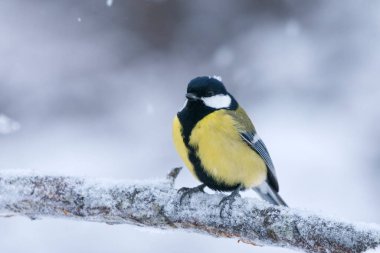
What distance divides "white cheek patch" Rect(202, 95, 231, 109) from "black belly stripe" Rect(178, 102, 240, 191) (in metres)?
Answer: 0.03

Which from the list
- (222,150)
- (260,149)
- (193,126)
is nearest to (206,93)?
(193,126)

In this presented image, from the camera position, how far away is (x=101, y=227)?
207 inches

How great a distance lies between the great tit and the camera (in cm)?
307

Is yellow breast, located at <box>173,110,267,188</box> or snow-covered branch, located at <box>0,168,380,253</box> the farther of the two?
yellow breast, located at <box>173,110,267,188</box>

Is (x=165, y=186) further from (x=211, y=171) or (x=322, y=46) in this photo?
(x=322, y=46)

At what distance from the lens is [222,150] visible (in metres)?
3.08

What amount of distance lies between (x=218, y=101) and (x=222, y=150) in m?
0.29

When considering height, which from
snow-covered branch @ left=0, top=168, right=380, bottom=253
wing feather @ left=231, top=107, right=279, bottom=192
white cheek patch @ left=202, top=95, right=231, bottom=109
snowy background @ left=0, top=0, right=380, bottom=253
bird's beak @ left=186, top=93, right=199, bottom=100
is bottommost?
snow-covered branch @ left=0, top=168, right=380, bottom=253

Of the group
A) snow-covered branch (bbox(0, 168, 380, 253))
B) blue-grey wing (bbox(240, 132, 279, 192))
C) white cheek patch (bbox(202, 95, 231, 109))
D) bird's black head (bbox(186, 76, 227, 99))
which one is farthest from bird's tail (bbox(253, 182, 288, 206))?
snow-covered branch (bbox(0, 168, 380, 253))

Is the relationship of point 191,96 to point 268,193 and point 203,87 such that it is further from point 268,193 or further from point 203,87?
point 268,193

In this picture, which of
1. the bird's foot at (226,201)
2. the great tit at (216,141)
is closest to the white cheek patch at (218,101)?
the great tit at (216,141)

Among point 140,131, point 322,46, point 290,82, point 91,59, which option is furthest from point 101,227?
point 322,46

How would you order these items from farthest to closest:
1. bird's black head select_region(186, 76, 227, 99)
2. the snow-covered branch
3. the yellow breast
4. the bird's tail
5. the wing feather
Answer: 1. the bird's tail
2. the wing feather
3. bird's black head select_region(186, 76, 227, 99)
4. the yellow breast
5. the snow-covered branch

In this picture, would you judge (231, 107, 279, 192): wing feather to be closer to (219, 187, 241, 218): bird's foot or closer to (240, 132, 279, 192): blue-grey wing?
(240, 132, 279, 192): blue-grey wing
